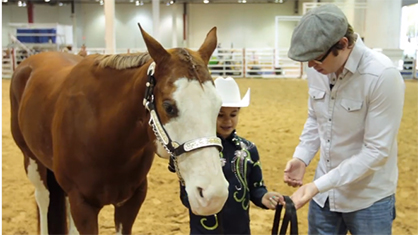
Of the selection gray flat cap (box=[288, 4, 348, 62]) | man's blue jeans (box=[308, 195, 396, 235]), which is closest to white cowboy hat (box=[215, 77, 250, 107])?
gray flat cap (box=[288, 4, 348, 62])

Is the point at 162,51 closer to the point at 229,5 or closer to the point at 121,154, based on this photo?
the point at 121,154

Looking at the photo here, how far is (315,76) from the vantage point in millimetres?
1832

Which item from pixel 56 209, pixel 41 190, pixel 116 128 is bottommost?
pixel 56 209

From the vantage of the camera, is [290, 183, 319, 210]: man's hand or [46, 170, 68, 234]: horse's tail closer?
[290, 183, 319, 210]: man's hand

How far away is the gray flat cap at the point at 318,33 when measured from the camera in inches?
58.2

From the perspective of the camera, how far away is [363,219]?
68.5 inches

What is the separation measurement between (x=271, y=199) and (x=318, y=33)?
0.71 m

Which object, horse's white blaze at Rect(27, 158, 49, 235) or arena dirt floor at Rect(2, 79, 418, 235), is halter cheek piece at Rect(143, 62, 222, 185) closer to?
horse's white blaze at Rect(27, 158, 49, 235)

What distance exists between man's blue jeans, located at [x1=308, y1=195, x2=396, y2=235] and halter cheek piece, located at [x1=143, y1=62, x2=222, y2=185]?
0.77 m

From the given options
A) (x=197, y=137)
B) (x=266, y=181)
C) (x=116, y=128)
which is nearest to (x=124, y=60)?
(x=116, y=128)

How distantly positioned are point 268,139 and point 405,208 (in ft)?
8.18

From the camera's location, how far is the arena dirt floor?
321 centimetres

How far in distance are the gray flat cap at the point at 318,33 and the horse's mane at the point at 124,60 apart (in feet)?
2.09

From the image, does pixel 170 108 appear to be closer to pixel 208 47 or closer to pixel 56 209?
pixel 208 47
